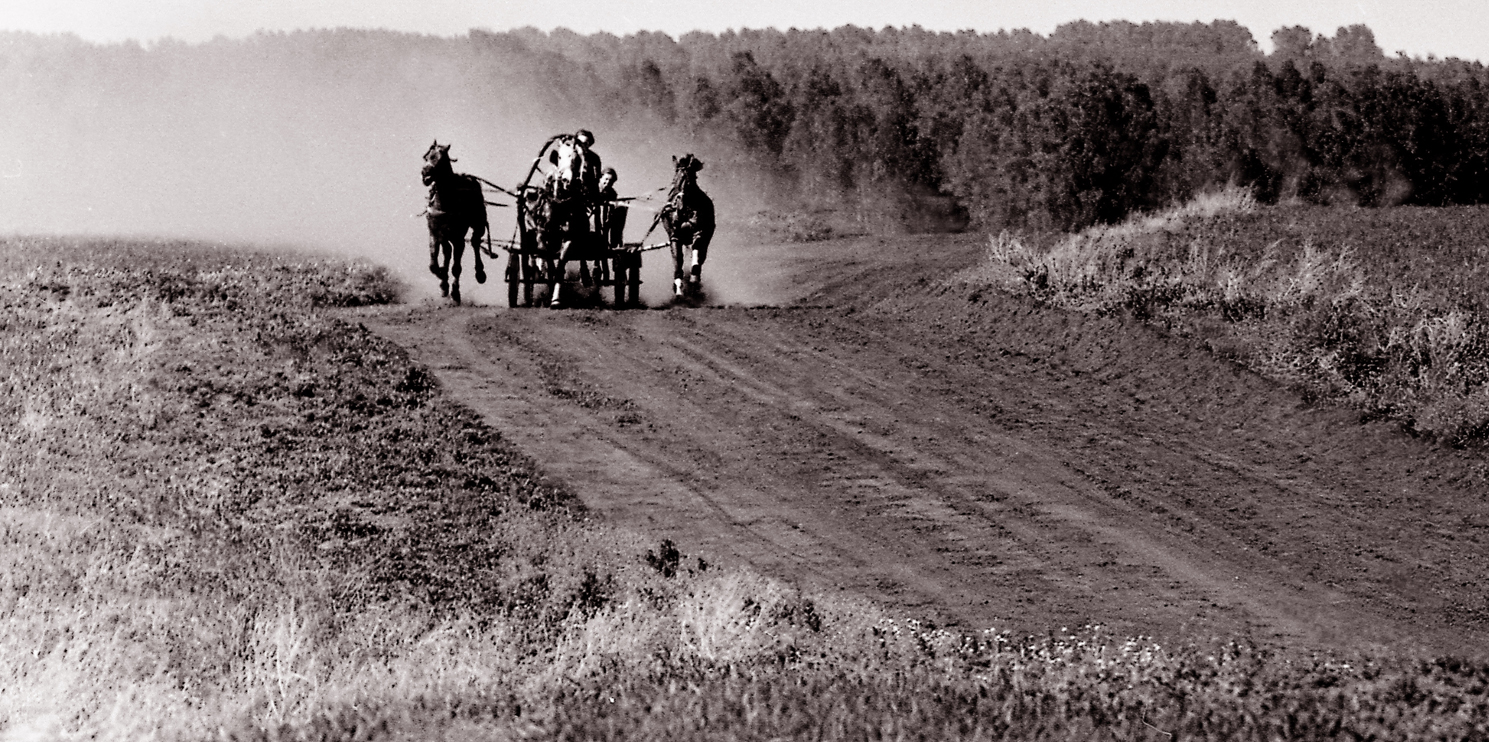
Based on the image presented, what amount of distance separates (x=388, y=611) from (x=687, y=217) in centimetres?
1420

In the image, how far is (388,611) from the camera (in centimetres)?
1274

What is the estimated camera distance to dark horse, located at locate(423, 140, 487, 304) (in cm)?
2473

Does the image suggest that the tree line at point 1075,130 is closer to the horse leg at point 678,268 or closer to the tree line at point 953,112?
the tree line at point 953,112

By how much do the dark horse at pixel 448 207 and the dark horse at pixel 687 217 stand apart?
3149 millimetres

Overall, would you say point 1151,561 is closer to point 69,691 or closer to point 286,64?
point 69,691

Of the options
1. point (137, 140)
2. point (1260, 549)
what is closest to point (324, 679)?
point (1260, 549)

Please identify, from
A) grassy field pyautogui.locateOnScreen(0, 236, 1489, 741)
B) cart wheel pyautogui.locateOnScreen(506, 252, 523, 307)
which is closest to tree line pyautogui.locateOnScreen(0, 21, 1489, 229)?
cart wheel pyautogui.locateOnScreen(506, 252, 523, 307)

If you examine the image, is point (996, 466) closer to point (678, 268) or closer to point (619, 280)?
point (619, 280)

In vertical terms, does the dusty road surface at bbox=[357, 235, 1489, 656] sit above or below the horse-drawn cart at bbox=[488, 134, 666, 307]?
below

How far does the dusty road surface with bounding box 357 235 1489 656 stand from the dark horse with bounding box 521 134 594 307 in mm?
1666

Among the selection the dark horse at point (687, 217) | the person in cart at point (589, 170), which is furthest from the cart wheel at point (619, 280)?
the person in cart at point (589, 170)

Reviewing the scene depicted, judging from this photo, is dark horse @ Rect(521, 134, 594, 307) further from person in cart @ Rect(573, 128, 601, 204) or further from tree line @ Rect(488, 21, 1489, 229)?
tree line @ Rect(488, 21, 1489, 229)

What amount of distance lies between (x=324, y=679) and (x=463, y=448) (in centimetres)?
635

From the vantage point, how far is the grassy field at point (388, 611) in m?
8.41
